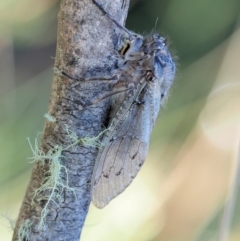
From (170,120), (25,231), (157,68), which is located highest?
(170,120)

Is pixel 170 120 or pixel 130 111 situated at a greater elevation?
pixel 170 120

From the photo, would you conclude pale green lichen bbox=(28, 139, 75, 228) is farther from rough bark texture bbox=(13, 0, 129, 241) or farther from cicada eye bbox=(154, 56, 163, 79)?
cicada eye bbox=(154, 56, 163, 79)

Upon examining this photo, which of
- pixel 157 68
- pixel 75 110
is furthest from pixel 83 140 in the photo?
pixel 157 68

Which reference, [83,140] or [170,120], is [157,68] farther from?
[170,120]

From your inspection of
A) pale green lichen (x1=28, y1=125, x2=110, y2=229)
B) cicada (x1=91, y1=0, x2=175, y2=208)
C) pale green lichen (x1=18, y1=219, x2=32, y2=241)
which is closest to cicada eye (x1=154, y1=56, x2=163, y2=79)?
cicada (x1=91, y1=0, x2=175, y2=208)

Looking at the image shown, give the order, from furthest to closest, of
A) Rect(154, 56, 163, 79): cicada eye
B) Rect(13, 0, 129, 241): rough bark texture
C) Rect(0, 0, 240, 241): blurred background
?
Rect(0, 0, 240, 241): blurred background → Rect(154, 56, 163, 79): cicada eye → Rect(13, 0, 129, 241): rough bark texture

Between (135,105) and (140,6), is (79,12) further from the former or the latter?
(140,6)

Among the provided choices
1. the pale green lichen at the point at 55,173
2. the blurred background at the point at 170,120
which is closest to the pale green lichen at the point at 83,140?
the pale green lichen at the point at 55,173
